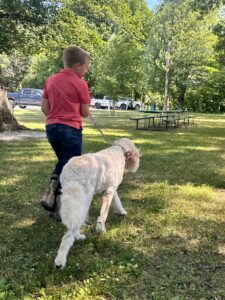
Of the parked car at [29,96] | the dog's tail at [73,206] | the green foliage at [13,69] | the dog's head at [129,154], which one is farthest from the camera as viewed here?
the green foliage at [13,69]

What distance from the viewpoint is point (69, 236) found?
10.5ft

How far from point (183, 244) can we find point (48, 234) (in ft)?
4.40

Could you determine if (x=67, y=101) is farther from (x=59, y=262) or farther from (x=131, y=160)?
(x=59, y=262)

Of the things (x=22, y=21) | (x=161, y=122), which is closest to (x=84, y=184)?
(x=22, y=21)

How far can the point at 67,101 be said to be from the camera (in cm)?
393

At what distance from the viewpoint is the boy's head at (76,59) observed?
12.9 ft

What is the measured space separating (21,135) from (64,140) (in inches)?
321

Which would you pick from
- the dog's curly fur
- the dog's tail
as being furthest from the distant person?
the dog's tail

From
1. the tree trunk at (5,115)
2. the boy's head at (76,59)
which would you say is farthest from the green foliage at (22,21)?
the boy's head at (76,59)

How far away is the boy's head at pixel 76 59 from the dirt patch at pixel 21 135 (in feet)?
24.4

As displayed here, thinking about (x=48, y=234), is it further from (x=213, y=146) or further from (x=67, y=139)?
(x=213, y=146)

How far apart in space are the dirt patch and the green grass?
184 inches

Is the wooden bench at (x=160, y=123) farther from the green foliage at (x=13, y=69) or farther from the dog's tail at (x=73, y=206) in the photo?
the green foliage at (x=13, y=69)

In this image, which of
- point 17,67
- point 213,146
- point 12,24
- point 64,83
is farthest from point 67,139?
point 17,67
